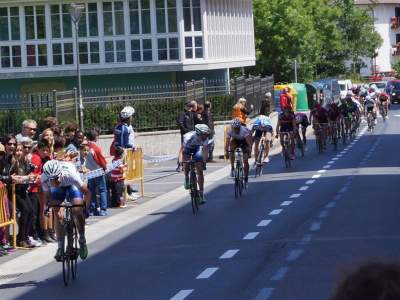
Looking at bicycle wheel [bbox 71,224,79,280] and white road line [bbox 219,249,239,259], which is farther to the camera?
white road line [bbox 219,249,239,259]

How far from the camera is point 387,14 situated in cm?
13638

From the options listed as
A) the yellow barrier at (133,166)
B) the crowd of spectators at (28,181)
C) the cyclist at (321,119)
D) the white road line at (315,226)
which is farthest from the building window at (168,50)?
the white road line at (315,226)

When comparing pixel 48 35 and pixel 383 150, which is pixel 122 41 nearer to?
pixel 48 35

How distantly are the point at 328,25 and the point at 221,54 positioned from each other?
29081mm

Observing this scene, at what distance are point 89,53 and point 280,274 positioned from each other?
42.8 m

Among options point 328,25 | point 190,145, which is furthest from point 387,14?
point 190,145

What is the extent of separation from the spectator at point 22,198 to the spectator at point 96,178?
3.86 m

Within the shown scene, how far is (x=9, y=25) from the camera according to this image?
178ft

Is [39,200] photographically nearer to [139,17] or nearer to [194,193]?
[194,193]

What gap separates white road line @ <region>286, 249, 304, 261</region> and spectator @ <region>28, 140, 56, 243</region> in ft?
13.0

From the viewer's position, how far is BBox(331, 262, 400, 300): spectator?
1.92 metres

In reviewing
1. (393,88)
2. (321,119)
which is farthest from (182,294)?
(393,88)

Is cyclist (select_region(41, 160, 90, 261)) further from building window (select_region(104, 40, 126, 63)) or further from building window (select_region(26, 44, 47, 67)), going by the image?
building window (select_region(26, 44, 47, 67))

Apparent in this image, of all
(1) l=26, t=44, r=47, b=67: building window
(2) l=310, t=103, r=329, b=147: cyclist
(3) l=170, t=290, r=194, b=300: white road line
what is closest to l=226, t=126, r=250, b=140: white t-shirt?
(3) l=170, t=290, r=194, b=300: white road line
